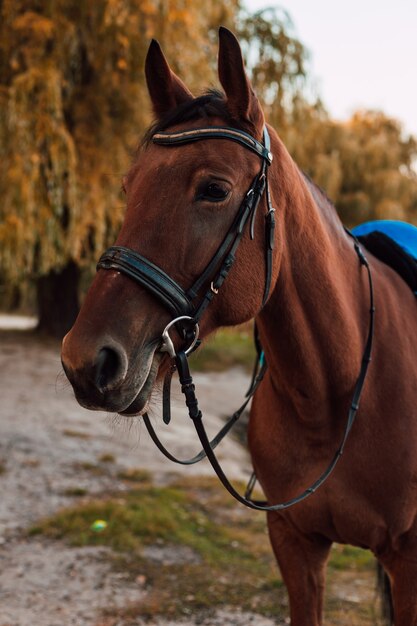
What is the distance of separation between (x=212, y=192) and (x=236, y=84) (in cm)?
33

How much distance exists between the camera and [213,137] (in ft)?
6.05

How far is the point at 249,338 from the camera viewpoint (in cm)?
1480

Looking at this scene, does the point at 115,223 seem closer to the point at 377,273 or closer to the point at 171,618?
the point at 171,618

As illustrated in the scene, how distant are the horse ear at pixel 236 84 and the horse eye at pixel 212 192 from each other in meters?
0.25

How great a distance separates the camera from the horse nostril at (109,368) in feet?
5.23

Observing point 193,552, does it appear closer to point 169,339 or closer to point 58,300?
point 169,339

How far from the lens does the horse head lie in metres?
1.62

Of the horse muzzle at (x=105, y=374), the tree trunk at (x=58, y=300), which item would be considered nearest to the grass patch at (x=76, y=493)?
the horse muzzle at (x=105, y=374)

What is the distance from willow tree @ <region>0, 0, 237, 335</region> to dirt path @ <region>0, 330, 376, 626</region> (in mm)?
1760

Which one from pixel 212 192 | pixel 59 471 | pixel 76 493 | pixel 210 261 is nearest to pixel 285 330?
pixel 210 261

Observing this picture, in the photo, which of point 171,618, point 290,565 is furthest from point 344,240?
point 171,618

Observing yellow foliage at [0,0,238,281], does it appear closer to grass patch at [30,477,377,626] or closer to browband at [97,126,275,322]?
grass patch at [30,477,377,626]

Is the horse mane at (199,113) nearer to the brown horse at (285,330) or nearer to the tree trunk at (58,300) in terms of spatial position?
the brown horse at (285,330)

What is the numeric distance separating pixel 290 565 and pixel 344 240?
122 cm
